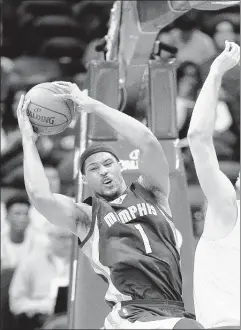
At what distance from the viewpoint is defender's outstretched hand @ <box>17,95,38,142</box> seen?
2.84 metres

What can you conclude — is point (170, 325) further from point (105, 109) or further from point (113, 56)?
point (113, 56)

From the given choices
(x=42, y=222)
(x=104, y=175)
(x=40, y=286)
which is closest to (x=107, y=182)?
(x=104, y=175)

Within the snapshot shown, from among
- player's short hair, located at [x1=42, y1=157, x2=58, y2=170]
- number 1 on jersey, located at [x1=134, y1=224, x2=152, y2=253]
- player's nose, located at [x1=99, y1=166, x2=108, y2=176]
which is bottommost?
number 1 on jersey, located at [x1=134, y1=224, x2=152, y2=253]

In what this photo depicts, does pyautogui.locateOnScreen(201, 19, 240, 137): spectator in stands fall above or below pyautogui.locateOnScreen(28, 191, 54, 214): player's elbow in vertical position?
above

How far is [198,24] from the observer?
7.84m

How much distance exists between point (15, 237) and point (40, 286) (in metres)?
0.63

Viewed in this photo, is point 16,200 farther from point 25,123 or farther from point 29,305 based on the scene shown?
point 25,123

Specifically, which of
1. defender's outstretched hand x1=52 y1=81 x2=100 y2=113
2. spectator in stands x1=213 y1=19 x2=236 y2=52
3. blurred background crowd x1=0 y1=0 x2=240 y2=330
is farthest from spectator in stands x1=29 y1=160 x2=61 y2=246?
defender's outstretched hand x1=52 y1=81 x2=100 y2=113

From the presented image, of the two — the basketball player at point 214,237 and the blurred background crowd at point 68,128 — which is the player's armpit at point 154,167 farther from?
the blurred background crowd at point 68,128

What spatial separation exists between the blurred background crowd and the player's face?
6.14ft

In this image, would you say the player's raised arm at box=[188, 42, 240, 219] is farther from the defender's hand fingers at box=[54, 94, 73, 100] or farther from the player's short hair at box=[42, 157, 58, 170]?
the player's short hair at box=[42, 157, 58, 170]

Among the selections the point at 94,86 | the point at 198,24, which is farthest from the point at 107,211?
the point at 198,24

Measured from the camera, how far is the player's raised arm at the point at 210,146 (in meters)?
2.45

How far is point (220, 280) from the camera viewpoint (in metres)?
2.48
